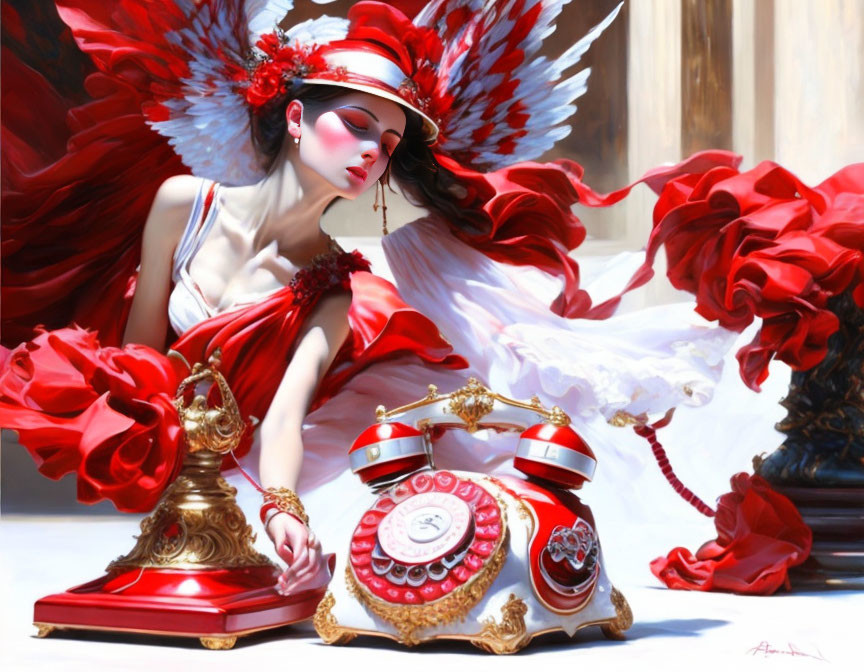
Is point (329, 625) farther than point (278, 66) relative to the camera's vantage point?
No

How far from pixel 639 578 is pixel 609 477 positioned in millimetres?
145

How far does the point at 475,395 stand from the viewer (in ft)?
3.91

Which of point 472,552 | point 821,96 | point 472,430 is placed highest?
point 821,96

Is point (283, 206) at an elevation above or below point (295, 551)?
above

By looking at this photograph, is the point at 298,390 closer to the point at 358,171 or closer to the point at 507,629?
the point at 358,171

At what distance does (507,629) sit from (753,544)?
467 mm

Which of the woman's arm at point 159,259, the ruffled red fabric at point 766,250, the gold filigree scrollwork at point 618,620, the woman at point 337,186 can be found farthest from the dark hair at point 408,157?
the gold filigree scrollwork at point 618,620

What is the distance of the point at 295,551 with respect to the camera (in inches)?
46.9

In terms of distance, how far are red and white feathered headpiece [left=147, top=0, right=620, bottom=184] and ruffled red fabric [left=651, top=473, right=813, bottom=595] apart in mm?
495

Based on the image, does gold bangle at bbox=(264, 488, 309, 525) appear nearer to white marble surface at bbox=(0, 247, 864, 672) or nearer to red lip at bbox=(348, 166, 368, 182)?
white marble surface at bbox=(0, 247, 864, 672)

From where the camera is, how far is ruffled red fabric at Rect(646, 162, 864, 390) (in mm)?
1362

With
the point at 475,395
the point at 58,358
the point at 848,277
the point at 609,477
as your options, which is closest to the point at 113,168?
the point at 58,358

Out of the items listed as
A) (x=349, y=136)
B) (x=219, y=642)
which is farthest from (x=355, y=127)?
(x=219, y=642)
